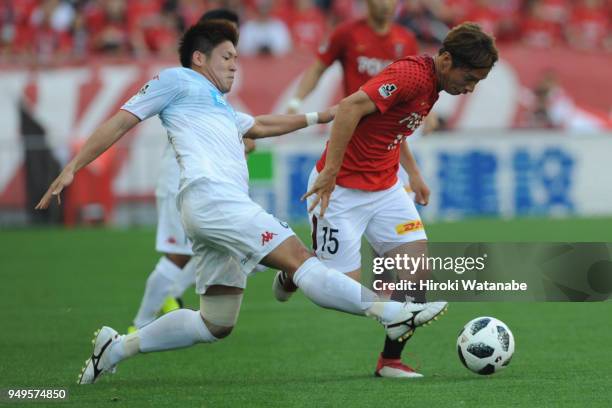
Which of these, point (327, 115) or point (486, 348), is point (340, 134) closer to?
point (327, 115)

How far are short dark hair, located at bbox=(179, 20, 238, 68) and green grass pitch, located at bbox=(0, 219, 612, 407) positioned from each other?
2.06m

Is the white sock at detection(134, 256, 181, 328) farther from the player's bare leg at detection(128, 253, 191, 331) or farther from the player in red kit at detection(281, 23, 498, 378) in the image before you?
the player in red kit at detection(281, 23, 498, 378)

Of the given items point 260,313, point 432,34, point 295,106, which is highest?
point 432,34

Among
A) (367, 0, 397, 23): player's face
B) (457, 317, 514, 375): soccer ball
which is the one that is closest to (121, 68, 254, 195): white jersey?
(457, 317, 514, 375): soccer ball

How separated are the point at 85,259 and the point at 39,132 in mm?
5211

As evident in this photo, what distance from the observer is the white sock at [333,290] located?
22.0 ft

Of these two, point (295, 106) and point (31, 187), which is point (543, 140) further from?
point (295, 106)

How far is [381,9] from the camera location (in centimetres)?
1048

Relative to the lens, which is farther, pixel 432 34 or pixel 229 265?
pixel 432 34

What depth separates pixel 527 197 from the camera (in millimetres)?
21141

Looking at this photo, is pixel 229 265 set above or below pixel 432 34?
below

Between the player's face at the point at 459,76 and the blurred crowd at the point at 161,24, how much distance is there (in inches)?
563

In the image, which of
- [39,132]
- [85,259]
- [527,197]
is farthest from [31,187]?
[527,197]

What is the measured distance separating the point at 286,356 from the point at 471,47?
283cm
